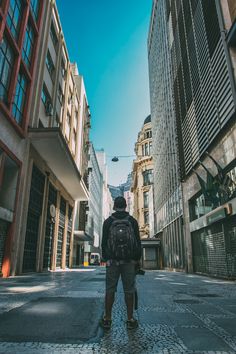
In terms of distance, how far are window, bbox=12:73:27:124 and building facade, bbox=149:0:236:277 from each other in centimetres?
1070

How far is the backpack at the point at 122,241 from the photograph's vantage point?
350cm

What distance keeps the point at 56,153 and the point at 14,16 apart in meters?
8.17

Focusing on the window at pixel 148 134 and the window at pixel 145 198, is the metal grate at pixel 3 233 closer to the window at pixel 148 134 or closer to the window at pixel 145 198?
the window at pixel 145 198

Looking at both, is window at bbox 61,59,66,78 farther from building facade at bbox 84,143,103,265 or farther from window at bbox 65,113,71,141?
building facade at bbox 84,143,103,265

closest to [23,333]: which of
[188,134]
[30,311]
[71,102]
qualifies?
[30,311]

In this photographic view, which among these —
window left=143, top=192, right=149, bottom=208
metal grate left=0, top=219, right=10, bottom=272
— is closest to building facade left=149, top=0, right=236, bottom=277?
metal grate left=0, top=219, right=10, bottom=272

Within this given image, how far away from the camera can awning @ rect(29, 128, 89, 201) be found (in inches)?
621

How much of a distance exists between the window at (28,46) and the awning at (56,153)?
179 inches

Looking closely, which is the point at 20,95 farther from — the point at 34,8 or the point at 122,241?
the point at 122,241

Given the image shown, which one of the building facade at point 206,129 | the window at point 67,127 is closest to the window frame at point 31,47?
the window at point 67,127

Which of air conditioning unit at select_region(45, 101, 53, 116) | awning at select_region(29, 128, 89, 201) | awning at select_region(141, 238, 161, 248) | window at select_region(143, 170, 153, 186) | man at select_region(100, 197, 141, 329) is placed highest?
window at select_region(143, 170, 153, 186)

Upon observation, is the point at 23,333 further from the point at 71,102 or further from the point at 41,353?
the point at 71,102

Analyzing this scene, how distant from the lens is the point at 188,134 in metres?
18.9

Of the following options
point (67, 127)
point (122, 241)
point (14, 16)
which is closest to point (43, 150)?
point (14, 16)
